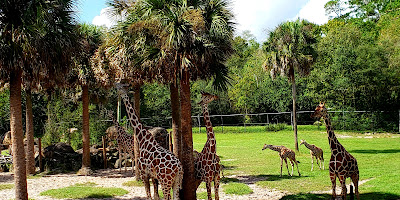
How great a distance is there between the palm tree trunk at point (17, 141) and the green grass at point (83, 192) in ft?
8.58

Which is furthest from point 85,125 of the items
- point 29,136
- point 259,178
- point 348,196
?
point 348,196

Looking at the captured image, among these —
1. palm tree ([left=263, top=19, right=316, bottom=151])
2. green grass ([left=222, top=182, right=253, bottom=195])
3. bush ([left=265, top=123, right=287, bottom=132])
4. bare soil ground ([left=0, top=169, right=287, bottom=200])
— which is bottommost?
bare soil ground ([left=0, top=169, right=287, bottom=200])

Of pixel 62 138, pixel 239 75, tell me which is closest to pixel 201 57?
pixel 62 138

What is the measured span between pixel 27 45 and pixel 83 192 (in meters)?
5.59

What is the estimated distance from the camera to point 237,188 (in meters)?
11.7

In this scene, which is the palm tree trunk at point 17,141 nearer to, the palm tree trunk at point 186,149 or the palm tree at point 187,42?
the palm tree at point 187,42

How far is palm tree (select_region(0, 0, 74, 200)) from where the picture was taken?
8.66 metres

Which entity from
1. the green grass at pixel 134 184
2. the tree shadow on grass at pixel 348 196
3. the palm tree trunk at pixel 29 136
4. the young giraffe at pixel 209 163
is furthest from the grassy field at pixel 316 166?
the palm tree trunk at pixel 29 136

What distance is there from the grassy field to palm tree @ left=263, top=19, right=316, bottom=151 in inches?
189

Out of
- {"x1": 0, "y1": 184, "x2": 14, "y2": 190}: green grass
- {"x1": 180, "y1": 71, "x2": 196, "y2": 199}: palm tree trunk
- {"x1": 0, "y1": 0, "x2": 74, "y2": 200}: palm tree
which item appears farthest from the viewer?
{"x1": 0, "y1": 184, "x2": 14, "y2": 190}: green grass

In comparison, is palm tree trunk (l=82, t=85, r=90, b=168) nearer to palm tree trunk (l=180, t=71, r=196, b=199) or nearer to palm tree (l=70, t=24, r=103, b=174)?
palm tree (l=70, t=24, r=103, b=174)

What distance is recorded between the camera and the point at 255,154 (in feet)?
69.3

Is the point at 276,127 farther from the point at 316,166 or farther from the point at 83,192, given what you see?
the point at 83,192

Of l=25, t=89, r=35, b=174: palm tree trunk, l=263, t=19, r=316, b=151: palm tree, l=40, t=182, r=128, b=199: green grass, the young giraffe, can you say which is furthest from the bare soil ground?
l=263, t=19, r=316, b=151: palm tree
